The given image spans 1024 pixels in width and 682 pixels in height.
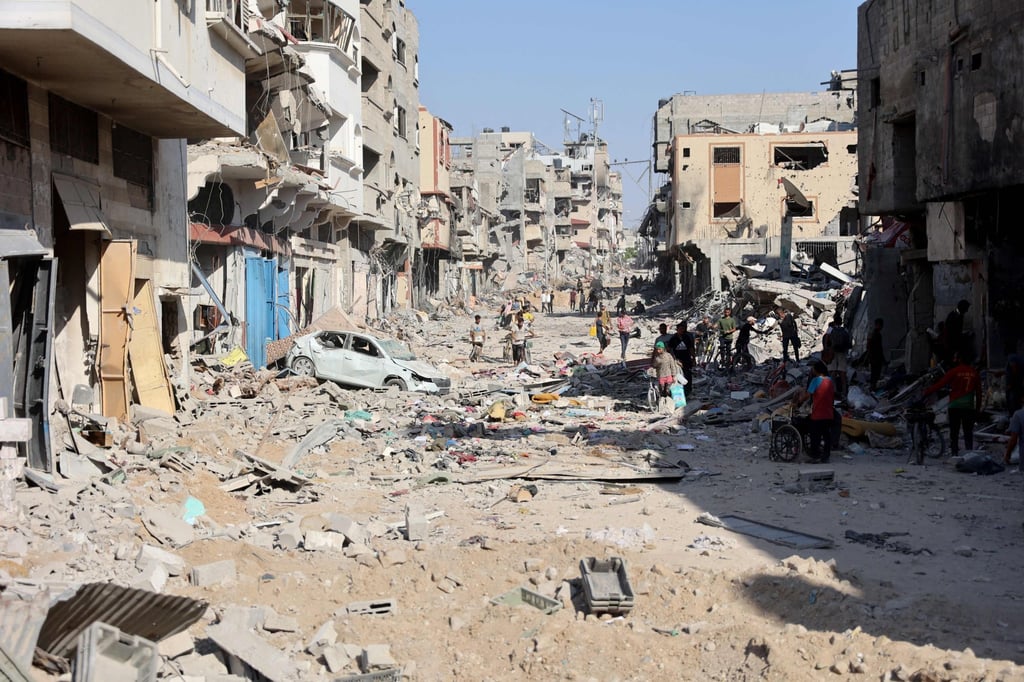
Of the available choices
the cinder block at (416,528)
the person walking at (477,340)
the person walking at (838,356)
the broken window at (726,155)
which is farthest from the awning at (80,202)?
the broken window at (726,155)

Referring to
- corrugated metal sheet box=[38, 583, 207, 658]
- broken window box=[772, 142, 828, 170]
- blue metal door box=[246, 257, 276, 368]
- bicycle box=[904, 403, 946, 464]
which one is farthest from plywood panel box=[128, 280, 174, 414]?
broken window box=[772, 142, 828, 170]

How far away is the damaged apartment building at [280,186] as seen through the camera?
20.9 metres

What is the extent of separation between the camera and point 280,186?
2427cm

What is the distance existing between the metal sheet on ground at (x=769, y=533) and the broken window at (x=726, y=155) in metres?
45.6

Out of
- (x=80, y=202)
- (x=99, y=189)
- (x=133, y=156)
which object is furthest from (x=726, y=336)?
(x=80, y=202)

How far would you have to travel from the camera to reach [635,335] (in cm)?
3675

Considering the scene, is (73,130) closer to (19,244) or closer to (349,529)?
(19,244)

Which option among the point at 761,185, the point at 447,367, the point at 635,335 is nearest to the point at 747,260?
the point at 761,185

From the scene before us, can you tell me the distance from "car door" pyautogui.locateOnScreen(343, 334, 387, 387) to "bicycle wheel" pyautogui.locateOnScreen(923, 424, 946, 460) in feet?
35.4

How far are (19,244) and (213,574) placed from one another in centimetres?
439

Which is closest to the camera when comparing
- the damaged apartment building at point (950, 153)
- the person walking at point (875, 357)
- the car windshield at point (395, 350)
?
the damaged apartment building at point (950, 153)

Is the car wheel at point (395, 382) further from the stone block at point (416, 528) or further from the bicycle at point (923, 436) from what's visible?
the stone block at point (416, 528)

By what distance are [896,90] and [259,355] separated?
1472 centimetres

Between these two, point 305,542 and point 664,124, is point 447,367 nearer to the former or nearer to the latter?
point 305,542
